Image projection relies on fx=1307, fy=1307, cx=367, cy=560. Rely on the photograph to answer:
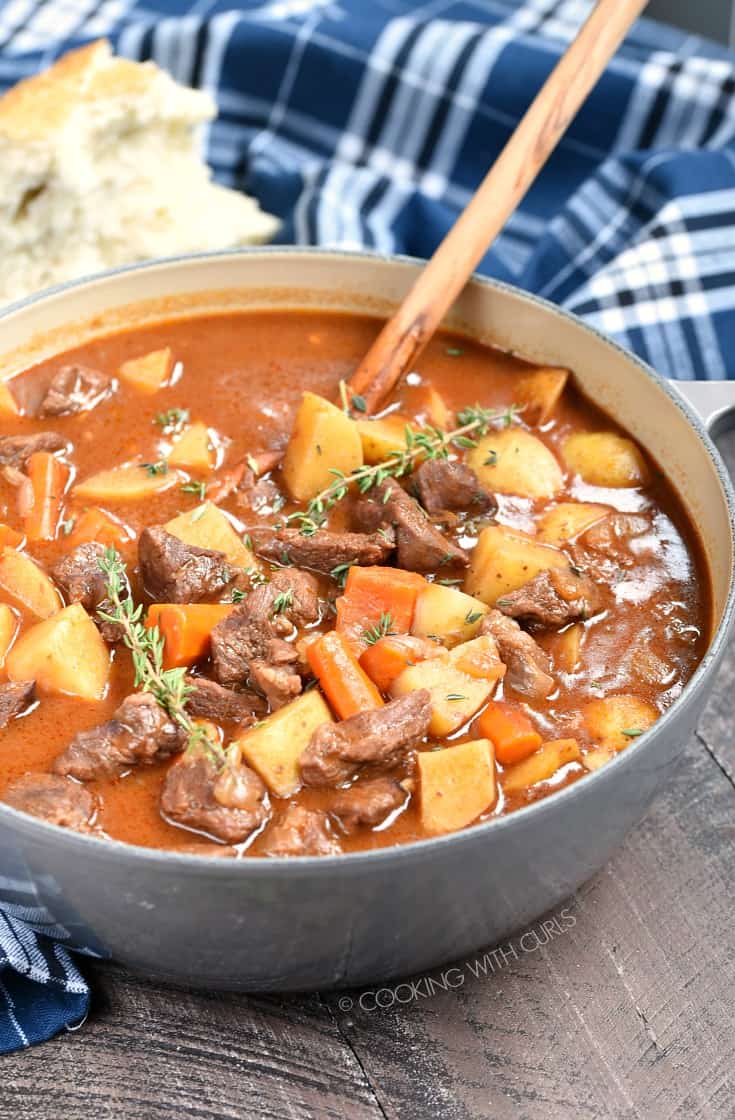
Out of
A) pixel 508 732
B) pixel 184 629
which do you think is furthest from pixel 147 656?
pixel 508 732

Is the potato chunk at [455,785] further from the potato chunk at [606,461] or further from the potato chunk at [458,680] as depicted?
the potato chunk at [606,461]

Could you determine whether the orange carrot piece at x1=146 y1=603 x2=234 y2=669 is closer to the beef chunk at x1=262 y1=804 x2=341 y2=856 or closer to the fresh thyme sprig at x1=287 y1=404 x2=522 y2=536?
the fresh thyme sprig at x1=287 y1=404 x2=522 y2=536

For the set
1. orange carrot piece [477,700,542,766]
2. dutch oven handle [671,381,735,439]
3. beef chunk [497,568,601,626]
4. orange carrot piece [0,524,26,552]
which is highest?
dutch oven handle [671,381,735,439]

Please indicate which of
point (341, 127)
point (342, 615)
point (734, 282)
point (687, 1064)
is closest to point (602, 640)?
point (342, 615)

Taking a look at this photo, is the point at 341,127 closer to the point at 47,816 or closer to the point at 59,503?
the point at 59,503

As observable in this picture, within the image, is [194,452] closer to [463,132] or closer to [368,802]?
[368,802]

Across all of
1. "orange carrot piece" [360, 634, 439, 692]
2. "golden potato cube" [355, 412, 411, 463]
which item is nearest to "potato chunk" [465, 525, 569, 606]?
"orange carrot piece" [360, 634, 439, 692]
